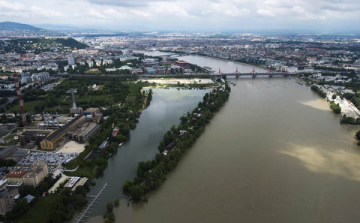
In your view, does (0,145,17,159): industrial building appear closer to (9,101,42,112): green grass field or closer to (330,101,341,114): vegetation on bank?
(9,101,42,112): green grass field

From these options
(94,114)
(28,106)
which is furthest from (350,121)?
(28,106)

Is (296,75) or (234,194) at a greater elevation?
(296,75)

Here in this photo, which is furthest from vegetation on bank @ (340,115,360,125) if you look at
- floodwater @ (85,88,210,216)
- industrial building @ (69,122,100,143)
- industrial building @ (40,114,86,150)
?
industrial building @ (40,114,86,150)

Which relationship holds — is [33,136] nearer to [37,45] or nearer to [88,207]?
[88,207]

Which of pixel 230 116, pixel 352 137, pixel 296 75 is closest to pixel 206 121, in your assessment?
pixel 230 116

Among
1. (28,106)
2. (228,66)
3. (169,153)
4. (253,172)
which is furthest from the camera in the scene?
(228,66)

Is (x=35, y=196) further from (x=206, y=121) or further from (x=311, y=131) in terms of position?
(x=311, y=131)
